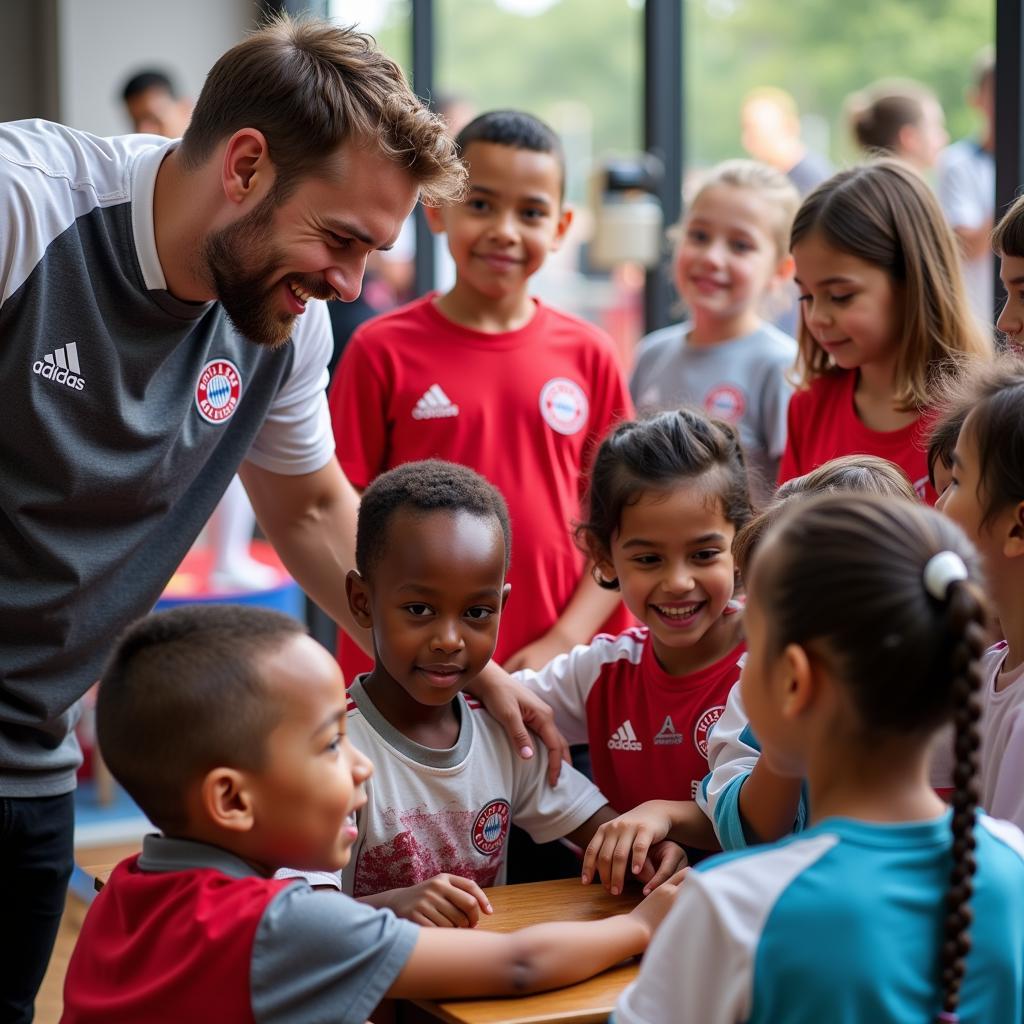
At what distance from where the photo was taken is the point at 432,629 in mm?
1817

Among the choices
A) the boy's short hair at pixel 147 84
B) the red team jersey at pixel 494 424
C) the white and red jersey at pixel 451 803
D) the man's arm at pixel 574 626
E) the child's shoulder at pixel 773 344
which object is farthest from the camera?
the boy's short hair at pixel 147 84

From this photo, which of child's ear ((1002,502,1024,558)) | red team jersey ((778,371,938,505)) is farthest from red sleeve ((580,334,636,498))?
child's ear ((1002,502,1024,558))

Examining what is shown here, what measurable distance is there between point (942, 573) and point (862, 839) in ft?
0.75

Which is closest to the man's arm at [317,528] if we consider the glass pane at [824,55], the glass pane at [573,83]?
the glass pane at [824,55]

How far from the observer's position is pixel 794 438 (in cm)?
248

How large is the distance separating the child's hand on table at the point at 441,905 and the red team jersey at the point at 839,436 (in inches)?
39.1

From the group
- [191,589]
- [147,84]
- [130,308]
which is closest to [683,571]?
[130,308]

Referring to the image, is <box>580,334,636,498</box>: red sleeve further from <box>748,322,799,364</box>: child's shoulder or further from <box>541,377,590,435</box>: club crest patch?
<box>748,322,799,364</box>: child's shoulder

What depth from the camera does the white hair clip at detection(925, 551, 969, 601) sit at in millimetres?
1146

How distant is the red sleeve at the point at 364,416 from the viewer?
2561mm

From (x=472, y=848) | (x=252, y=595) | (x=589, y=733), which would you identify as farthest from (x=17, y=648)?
(x=252, y=595)

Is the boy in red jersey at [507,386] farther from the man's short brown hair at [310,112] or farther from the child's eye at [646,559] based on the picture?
the man's short brown hair at [310,112]

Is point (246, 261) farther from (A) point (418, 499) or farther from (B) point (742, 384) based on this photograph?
(B) point (742, 384)

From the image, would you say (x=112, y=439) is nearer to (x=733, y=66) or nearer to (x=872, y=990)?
(x=872, y=990)
